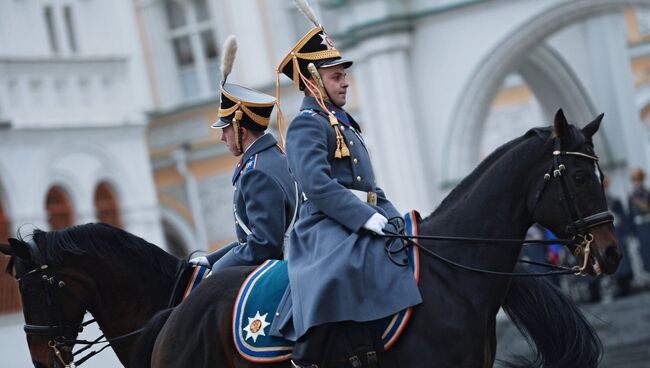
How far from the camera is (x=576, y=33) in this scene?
74.4ft

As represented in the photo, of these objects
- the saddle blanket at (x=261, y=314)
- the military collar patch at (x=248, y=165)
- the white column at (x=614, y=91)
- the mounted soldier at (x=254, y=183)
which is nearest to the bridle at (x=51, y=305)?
the mounted soldier at (x=254, y=183)

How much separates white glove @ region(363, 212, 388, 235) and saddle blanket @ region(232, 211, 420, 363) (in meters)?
0.17

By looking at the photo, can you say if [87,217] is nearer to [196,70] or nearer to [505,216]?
[196,70]

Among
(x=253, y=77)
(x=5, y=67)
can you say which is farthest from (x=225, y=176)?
(x=5, y=67)

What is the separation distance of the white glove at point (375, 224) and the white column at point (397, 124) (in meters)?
12.5

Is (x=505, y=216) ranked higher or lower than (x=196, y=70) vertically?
lower

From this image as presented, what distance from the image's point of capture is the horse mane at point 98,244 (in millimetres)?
7664

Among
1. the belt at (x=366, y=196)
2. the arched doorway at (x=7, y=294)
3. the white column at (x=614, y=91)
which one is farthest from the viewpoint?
the white column at (x=614, y=91)

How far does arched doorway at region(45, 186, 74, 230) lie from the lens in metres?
22.6

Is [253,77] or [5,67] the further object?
[253,77]

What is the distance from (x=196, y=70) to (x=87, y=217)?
Result: 7569 mm

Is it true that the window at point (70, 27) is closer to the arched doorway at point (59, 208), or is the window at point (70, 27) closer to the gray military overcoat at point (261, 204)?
the arched doorway at point (59, 208)

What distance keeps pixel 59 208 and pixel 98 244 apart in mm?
15470

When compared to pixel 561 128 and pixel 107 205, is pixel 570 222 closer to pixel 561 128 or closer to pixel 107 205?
pixel 561 128
